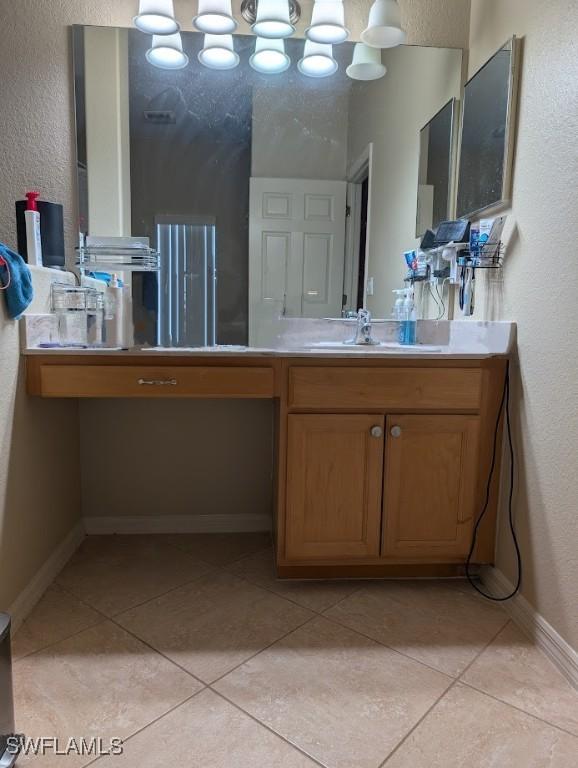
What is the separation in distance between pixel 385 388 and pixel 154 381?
738 mm

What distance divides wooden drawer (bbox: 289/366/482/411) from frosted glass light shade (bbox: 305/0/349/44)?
127 cm

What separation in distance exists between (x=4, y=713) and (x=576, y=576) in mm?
1357

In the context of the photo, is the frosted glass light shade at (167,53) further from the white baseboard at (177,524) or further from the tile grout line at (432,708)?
the tile grout line at (432,708)

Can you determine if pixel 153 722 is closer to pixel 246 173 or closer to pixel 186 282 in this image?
pixel 186 282

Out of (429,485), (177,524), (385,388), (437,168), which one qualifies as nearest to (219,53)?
(437,168)

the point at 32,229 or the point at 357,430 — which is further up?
the point at 32,229

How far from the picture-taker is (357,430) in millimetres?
1682

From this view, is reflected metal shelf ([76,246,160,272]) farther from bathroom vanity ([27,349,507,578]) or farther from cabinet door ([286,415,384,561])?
cabinet door ([286,415,384,561])

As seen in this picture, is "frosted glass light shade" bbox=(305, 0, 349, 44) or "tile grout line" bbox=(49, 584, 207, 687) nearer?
"tile grout line" bbox=(49, 584, 207, 687)

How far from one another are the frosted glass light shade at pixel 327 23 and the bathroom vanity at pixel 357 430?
1.22 m

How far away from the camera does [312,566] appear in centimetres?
177

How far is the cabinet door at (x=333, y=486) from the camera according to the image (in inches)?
65.9

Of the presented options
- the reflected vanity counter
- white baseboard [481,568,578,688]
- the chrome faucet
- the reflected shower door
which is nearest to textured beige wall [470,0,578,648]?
white baseboard [481,568,578,688]

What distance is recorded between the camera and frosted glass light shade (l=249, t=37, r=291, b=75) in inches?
77.2
